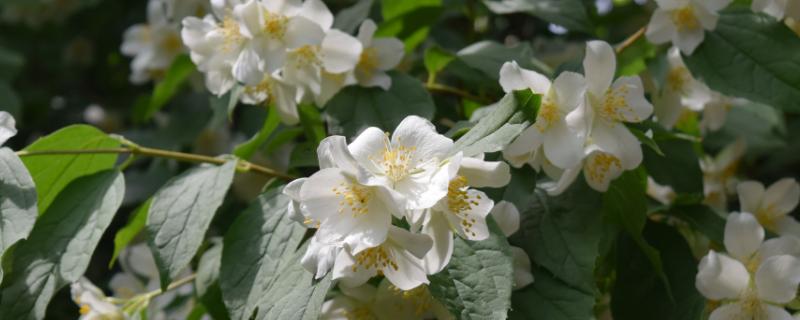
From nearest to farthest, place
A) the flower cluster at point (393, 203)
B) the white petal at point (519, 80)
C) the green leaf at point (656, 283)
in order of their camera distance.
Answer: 1. the flower cluster at point (393, 203)
2. the white petal at point (519, 80)
3. the green leaf at point (656, 283)

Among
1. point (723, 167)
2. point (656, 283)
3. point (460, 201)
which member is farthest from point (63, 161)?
point (723, 167)

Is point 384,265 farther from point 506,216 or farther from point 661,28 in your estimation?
point 661,28

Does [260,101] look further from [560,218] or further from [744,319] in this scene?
[744,319]

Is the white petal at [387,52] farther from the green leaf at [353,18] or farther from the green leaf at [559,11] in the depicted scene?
the green leaf at [559,11]

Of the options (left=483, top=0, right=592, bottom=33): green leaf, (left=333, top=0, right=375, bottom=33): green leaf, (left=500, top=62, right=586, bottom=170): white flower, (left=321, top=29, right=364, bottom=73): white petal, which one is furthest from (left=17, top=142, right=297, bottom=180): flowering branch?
(left=483, top=0, right=592, bottom=33): green leaf

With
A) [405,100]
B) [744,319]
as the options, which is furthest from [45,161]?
[744,319]

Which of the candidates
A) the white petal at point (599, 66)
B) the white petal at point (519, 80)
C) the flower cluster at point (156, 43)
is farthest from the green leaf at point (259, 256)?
the flower cluster at point (156, 43)
